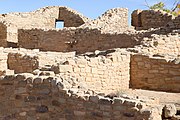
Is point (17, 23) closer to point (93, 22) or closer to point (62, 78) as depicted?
point (93, 22)

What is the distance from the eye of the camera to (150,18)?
19.1 meters

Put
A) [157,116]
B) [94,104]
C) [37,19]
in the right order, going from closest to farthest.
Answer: [157,116]
[94,104]
[37,19]

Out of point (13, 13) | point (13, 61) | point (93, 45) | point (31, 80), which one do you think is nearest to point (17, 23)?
point (13, 13)

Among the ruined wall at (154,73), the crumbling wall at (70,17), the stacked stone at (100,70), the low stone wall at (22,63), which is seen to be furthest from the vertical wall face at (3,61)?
the crumbling wall at (70,17)

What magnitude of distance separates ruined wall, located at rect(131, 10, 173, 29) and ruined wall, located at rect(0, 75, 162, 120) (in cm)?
1175

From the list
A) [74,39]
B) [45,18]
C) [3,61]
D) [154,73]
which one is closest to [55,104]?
[154,73]

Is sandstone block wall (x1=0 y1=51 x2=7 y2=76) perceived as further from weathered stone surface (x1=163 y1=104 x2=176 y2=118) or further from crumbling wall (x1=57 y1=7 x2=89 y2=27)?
crumbling wall (x1=57 y1=7 x2=89 y2=27)

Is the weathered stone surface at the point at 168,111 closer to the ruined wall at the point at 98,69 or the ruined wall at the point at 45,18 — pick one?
the ruined wall at the point at 98,69

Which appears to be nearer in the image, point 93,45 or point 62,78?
point 62,78

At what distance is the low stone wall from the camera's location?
37.0ft

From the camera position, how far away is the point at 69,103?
6.45 metres

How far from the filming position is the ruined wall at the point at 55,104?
576 cm

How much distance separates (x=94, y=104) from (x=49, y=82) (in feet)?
3.38

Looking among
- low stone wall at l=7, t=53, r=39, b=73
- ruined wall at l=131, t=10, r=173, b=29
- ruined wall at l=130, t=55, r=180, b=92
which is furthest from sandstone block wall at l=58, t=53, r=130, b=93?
ruined wall at l=131, t=10, r=173, b=29
